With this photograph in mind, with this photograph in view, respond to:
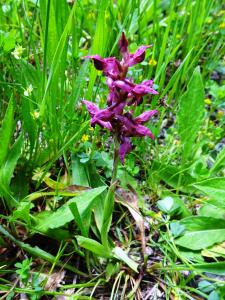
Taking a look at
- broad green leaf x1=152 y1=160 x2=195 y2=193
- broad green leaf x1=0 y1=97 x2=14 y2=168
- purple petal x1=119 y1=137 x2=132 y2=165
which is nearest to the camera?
purple petal x1=119 y1=137 x2=132 y2=165

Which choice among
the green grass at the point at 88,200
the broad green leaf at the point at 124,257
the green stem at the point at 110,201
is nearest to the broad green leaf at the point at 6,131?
the green grass at the point at 88,200

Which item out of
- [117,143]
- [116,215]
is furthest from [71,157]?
[117,143]

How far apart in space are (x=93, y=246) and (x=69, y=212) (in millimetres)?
128

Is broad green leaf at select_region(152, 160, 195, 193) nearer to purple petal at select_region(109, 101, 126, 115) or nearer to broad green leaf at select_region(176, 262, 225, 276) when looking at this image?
broad green leaf at select_region(176, 262, 225, 276)

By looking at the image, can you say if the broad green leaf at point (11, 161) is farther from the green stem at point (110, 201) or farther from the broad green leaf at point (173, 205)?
the broad green leaf at point (173, 205)

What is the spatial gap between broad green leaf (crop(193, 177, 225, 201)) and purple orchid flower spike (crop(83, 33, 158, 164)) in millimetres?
396

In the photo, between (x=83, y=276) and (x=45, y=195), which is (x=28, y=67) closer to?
(x=45, y=195)

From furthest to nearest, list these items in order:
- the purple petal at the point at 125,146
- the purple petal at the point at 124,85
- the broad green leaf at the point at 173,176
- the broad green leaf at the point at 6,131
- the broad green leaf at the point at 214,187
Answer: the broad green leaf at the point at 173,176 → the broad green leaf at the point at 214,187 → the broad green leaf at the point at 6,131 → the purple petal at the point at 125,146 → the purple petal at the point at 124,85

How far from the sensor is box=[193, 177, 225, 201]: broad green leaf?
1.36 m

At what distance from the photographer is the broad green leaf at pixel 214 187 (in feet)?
4.48

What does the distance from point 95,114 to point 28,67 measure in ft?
1.76

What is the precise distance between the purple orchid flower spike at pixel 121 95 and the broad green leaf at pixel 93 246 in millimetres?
274

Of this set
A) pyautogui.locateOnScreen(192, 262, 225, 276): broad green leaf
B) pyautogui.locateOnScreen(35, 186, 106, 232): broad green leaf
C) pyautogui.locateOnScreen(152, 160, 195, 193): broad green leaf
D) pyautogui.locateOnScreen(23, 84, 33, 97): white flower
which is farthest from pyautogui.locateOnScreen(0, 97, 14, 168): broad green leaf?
pyautogui.locateOnScreen(192, 262, 225, 276): broad green leaf

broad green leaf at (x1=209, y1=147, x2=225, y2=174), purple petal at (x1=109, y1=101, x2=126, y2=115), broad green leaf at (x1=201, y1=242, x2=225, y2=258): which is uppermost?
purple petal at (x1=109, y1=101, x2=126, y2=115)
